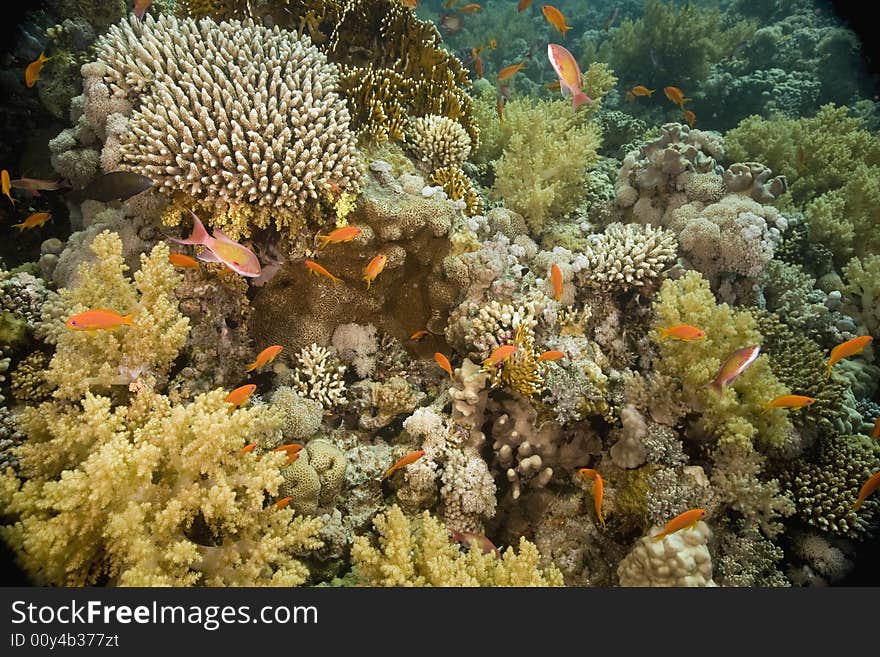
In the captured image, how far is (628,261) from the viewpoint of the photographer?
13.9 feet

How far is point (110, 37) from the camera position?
3643mm

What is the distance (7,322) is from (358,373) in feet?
8.92

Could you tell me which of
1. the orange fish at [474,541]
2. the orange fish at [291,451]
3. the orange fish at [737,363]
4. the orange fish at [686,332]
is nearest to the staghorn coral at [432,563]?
the orange fish at [474,541]

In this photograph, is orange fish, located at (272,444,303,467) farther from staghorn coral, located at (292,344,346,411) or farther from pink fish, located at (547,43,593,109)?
pink fish, located at (547,43,593,109)

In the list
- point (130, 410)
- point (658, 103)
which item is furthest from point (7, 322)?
point (658, 103)

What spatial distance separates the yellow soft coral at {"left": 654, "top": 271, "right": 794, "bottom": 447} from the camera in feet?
11.6

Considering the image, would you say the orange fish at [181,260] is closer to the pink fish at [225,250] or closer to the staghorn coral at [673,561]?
the pink fish at [225,250]

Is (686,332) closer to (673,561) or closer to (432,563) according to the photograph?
(673,561)

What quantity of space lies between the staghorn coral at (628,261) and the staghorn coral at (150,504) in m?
3.37

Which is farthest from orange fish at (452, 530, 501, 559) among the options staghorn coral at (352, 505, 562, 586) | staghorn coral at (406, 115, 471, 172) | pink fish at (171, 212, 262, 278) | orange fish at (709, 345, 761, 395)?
staghorn coral at (406, 115, 471, 172)

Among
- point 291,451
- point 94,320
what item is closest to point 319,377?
point 291,451

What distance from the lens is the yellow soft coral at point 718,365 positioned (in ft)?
11.6

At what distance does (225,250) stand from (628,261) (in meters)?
3.60

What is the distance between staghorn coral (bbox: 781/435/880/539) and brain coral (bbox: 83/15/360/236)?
15.8 feet
